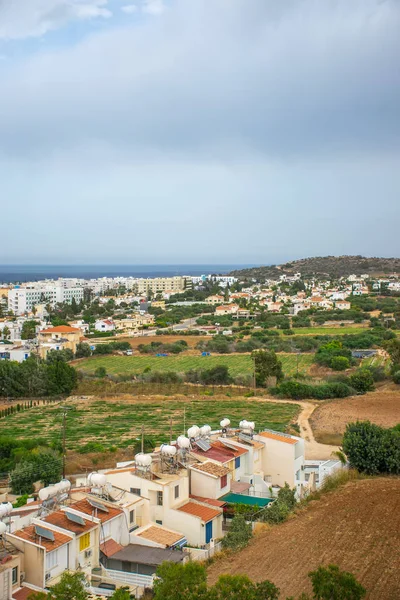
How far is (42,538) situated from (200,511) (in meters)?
4.37

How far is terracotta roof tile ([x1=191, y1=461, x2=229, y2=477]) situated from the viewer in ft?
56.3

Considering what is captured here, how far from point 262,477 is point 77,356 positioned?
37.2 meters

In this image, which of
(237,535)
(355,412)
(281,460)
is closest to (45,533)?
(237,535)

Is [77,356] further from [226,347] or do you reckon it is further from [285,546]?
[285,546]

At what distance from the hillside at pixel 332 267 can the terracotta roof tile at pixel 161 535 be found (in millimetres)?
130222

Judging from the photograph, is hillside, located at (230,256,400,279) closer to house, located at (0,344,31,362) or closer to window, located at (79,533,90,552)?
house, located at (0,344,31,362)

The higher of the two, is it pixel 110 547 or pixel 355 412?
pixel 110 547

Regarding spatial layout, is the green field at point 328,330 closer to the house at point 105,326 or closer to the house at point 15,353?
the house at point 105,326

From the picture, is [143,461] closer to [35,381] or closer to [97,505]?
[97,505]

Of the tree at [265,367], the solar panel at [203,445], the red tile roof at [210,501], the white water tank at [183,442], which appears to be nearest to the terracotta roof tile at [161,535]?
the red tile roof at [210,501]

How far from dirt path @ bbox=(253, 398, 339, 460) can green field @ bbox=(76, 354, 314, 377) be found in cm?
953

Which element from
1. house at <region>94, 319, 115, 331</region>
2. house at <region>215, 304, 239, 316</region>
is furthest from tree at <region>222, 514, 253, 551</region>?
house at <region>215, 304, 239, 316</region>

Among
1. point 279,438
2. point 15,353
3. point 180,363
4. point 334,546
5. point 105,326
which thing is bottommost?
point 180,363

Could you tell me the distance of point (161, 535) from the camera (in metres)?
14.8
